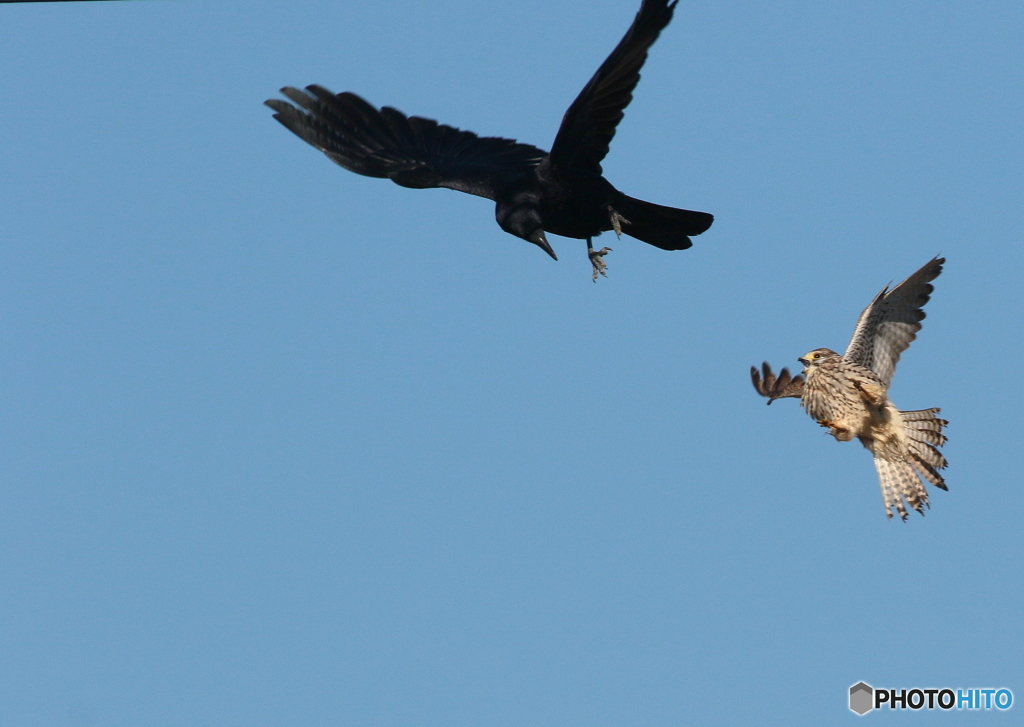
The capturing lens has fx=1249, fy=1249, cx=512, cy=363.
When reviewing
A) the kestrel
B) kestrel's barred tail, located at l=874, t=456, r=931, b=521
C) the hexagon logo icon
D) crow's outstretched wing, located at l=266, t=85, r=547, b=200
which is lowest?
the hexagon logo icon

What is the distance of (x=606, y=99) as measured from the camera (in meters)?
8.48

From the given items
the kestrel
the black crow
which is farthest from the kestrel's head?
the black crow

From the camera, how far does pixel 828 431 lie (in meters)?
10.4

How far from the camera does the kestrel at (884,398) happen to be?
406 inches

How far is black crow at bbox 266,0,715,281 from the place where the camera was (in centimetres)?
840

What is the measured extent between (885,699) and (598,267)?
500 cm

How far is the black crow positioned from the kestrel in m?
2.00

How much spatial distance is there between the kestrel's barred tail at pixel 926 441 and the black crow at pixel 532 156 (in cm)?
259

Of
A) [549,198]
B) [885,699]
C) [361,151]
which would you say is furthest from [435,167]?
[885,699]

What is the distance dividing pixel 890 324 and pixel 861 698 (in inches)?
137

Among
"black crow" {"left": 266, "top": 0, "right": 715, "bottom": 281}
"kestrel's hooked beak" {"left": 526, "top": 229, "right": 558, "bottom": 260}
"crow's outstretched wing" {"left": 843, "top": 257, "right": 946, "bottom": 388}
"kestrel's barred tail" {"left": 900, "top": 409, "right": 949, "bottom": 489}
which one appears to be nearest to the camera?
"black crow" {"left": 266, "top": 0, "right": 715, "bottom": 281}

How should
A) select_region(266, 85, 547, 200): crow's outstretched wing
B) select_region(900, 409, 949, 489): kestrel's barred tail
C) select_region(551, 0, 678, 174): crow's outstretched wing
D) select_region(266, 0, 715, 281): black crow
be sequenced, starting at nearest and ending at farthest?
select_region(551, 0, 678, 174): crow's outstretched wing → select_region(266, 0, 715, 281): black crow → select_region(900, 409, 949, 489): kestrel's barred tail → select_region(266, 85, 547, 200): crow's outstretched wing

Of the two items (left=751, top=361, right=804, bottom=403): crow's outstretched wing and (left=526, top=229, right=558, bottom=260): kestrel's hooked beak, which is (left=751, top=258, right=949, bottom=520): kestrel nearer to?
(left=751, top=361, right=804, bottom=403): crow's outstretched wing

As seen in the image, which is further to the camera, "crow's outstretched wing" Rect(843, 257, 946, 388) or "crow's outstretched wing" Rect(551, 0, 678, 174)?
"crow's outstretched wing" Rect(843, 257, 946, 388)
